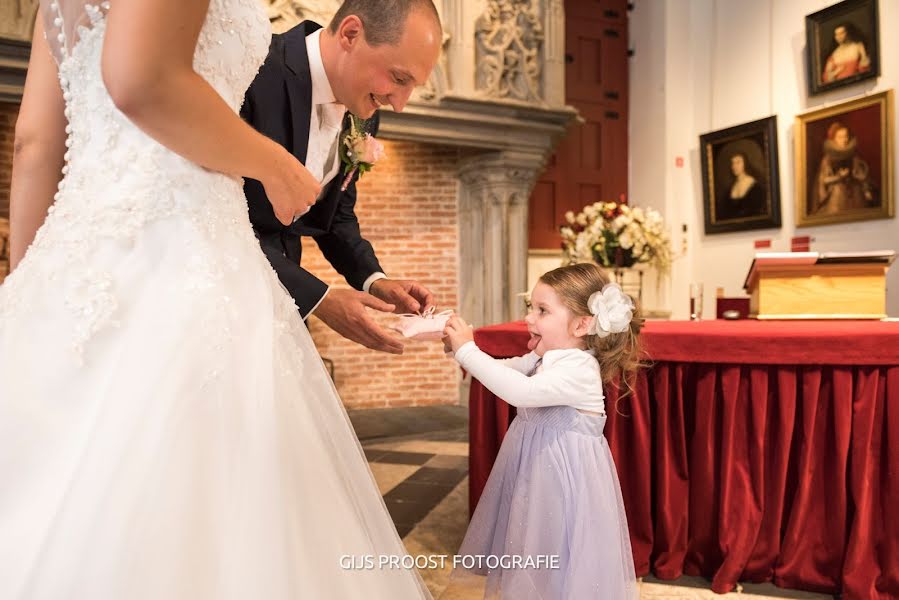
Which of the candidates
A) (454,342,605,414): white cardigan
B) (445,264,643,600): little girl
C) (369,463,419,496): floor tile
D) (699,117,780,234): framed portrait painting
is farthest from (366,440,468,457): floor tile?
(699,117,780,234): framed portrait painting

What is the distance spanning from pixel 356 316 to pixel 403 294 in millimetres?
329

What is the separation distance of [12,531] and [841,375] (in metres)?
2.70

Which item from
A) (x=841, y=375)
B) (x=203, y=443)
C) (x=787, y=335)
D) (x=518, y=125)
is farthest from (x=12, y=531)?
(x=518, y=125)

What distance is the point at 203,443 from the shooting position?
88 centimetres

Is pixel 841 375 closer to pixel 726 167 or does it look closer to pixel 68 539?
pixel 68 539

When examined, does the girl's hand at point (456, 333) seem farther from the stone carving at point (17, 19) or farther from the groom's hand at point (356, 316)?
the stone carving at point (17, 19)

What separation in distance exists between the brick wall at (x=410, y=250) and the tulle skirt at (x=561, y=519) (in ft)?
16.3

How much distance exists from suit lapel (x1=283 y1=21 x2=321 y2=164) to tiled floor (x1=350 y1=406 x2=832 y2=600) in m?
1.80

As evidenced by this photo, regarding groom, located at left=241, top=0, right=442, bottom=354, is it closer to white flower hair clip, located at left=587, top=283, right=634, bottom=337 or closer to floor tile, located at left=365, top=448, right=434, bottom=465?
white flower hair clip, located at left=587, top=283, right=634, bottom=337

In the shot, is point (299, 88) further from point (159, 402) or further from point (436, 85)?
point (436, 85)

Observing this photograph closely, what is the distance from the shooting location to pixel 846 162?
20.3ft

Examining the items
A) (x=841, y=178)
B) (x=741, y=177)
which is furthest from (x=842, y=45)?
(x=741, y=177)

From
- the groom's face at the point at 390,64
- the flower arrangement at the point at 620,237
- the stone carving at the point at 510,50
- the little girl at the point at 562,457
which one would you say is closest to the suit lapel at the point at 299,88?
the groom's face at the point at 390,64

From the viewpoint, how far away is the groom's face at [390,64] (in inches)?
67.4
